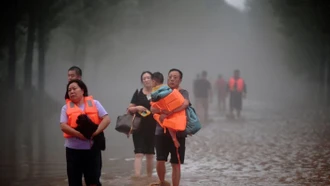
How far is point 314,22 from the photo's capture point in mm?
31062

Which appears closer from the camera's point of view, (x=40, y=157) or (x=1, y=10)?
(x=40, y=157)

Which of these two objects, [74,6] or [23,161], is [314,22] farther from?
[23,161]

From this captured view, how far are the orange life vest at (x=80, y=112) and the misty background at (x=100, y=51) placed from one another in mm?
3781

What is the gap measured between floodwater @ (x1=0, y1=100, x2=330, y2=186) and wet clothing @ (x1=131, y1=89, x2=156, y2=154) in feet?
1.70

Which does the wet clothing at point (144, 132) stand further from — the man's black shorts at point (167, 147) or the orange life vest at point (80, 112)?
the orange life vest at point (80, 112)

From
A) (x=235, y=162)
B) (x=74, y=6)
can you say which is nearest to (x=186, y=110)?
(x=235, y=162)

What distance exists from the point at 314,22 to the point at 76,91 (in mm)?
26137

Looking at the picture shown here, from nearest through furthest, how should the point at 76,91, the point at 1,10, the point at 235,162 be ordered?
the point at 76,91 < the point at 235,162 < the point at 1,10

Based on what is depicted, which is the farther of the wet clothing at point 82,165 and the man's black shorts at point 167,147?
the man's black shorts at point 167,147

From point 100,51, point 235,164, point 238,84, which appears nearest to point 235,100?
point 238,84

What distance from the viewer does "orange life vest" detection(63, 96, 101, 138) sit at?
662 cm

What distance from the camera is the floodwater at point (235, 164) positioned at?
30.5ft

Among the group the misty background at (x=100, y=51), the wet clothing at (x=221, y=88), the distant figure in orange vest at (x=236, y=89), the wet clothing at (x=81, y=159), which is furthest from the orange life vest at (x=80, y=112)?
the wet clothing at (x=221, y=88)

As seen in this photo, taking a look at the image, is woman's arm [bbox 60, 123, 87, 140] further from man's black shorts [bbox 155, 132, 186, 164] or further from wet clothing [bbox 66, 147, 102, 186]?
man's black shorts [bbox 155, 132, 186, 164]
